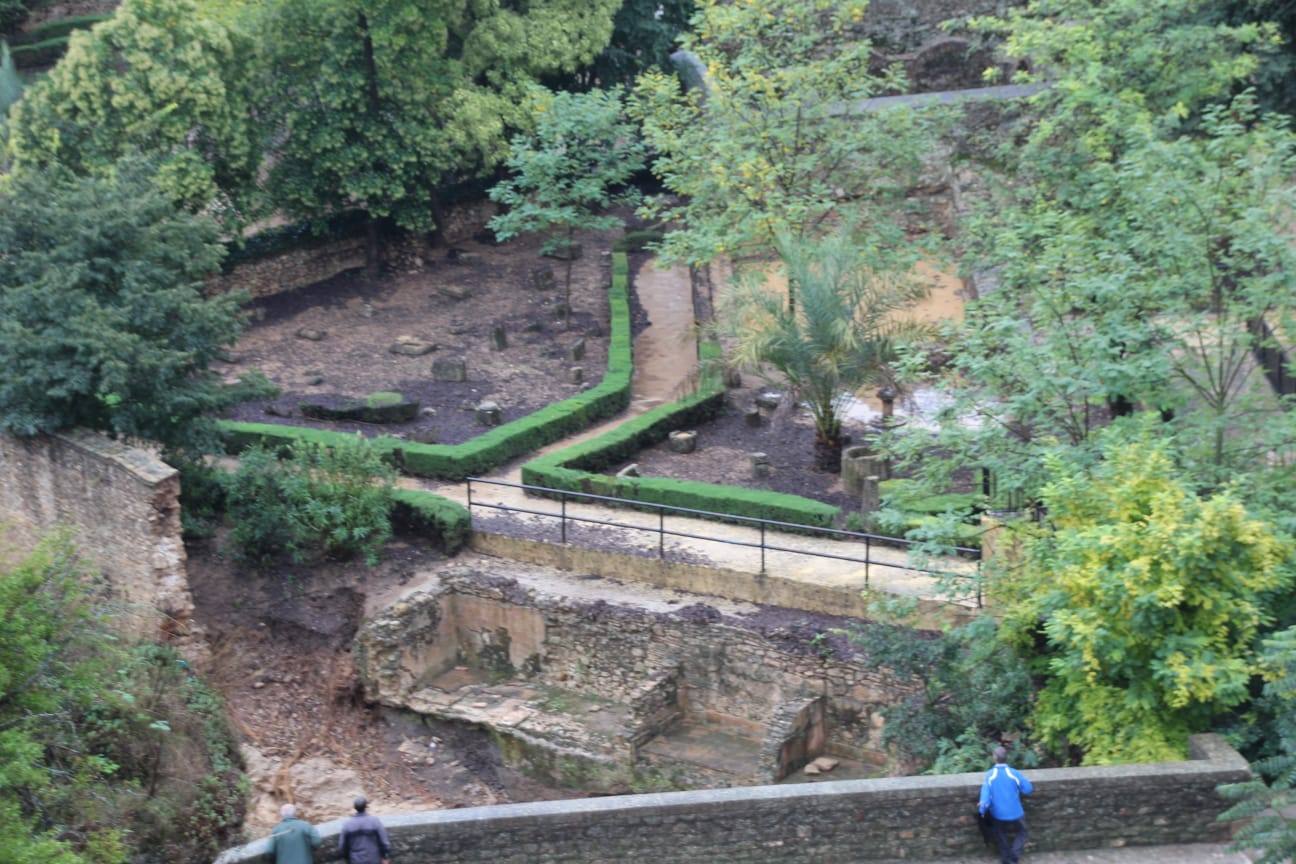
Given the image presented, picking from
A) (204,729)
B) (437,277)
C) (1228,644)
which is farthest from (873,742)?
(437,277)

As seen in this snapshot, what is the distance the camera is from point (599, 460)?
24.0 meters

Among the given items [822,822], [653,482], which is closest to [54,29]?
[653,482]

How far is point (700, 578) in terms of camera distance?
2070 centimetres

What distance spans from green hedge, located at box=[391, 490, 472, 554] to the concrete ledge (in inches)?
13.2

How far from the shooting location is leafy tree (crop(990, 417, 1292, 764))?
41.8 feet

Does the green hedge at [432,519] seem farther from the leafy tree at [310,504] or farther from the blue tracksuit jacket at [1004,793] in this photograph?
the blue tracksuit jacket at [1004,793]

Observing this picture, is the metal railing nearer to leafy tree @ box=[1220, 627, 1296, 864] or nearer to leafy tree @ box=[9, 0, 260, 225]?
leafy tree @ box=[1220, 627, 1296, 864]

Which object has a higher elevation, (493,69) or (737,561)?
(493,69)

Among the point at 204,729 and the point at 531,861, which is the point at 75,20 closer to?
the point at 204,729

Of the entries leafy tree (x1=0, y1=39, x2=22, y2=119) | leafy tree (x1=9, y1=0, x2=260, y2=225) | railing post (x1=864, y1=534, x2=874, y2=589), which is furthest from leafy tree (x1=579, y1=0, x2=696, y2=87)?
railing post (x1=864, y1=534, x2=874, y2=589)

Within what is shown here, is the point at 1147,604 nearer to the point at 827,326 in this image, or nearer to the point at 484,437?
the point at 827,326

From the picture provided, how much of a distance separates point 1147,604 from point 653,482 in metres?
10.7

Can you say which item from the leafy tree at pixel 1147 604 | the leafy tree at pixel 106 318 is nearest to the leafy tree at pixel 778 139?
the leafy tree at pixel 106 318

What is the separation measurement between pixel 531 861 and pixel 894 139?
54.5ft
